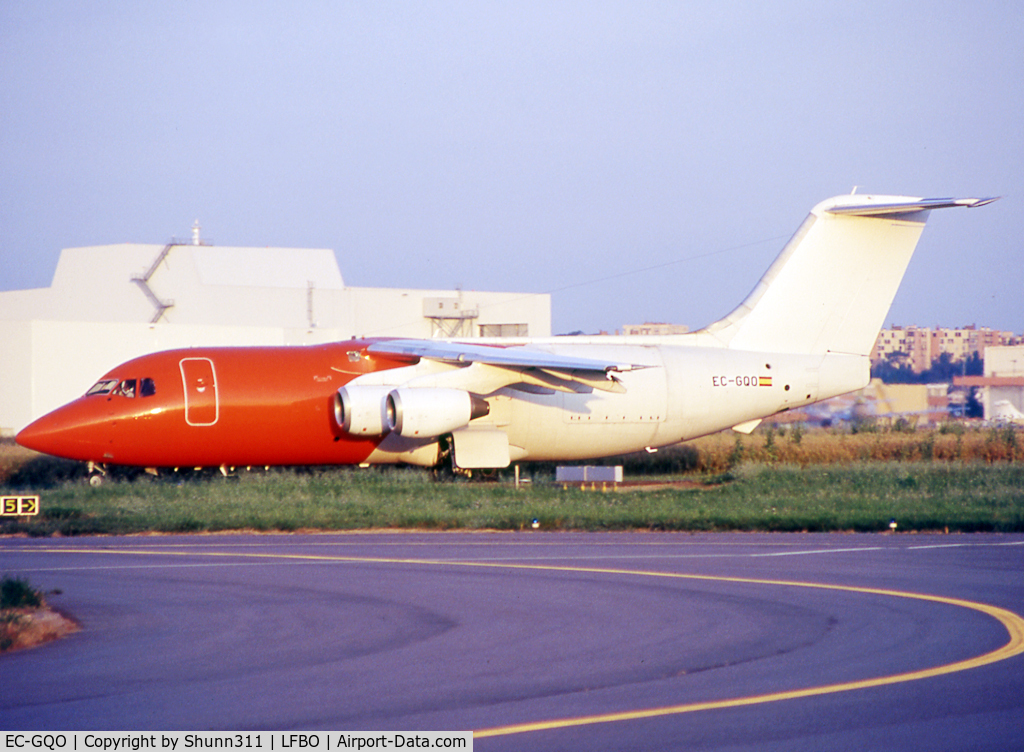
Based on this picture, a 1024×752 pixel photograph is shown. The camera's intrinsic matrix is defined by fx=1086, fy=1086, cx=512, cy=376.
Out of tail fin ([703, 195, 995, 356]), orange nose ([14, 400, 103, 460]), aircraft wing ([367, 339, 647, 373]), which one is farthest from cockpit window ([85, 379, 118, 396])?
tail fin ([703, 195, 995, 356])

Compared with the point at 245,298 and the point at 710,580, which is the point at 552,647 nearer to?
the point at 710,580

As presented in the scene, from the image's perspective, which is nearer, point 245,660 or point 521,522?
point 245,660

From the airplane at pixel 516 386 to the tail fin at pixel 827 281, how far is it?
0.03m

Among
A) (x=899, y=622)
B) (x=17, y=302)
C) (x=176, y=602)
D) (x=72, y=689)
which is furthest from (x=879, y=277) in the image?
(x=17, y=302)

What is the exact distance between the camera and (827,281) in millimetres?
26516

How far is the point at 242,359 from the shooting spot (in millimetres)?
23828

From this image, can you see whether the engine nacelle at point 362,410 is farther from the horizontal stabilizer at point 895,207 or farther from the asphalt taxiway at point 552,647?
the horizontal stabilizer at point 895,207

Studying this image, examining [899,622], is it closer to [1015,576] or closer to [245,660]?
[1015,576]

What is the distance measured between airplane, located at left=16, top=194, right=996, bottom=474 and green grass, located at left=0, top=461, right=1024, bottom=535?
0.97 metres

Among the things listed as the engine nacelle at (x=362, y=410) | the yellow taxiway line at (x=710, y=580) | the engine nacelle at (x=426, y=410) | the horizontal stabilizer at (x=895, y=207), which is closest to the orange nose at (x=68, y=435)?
the engine nacelle at (x=362, y=410)

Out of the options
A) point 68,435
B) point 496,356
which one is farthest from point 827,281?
point 68,435

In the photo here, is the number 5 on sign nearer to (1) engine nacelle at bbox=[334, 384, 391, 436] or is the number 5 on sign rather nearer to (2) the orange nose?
(2) the orange nose

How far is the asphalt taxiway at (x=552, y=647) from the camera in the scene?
6.72 metres

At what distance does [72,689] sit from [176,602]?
3.57 meters
